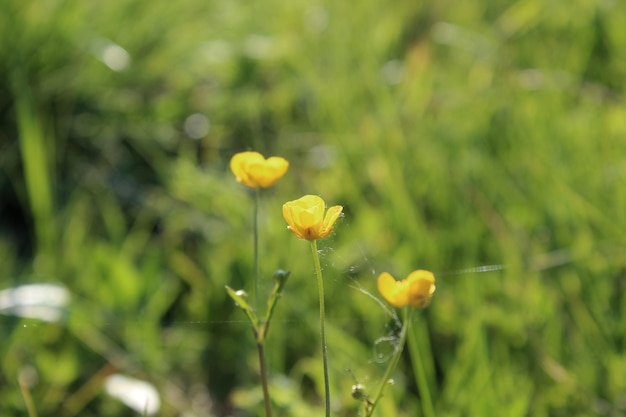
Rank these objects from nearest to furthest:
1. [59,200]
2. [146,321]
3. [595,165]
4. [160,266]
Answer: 1. [146,321]
2. [160,266]
3. [595,165]
4. [59,200]

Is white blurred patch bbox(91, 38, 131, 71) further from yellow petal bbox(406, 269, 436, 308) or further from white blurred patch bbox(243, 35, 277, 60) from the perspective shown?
yellow petal bbox(406, 269, 436, 308)

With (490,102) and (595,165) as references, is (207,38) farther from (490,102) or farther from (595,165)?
(595,165)

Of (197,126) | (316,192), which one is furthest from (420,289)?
(197,126)

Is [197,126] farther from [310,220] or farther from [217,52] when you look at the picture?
[310,220]

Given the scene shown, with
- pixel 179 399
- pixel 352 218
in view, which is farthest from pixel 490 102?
pixel 179 399

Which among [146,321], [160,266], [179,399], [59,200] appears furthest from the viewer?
[59,200]
